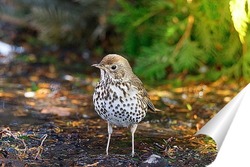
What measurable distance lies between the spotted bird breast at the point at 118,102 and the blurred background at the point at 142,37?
1.98m

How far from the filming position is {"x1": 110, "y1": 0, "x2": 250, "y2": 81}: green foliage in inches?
304

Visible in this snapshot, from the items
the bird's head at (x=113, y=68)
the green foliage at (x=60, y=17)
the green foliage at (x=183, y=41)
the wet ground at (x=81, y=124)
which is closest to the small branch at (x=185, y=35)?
the green foliage at (x=183, y=41)

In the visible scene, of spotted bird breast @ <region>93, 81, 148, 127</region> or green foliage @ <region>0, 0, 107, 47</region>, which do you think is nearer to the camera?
spotted bird breast @ <region>93, 81, 148, 127</region>

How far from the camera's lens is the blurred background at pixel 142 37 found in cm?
775

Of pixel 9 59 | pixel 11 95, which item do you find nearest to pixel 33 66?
pixel 9 59

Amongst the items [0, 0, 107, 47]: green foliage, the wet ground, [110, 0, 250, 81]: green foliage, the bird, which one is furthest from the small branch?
the bird

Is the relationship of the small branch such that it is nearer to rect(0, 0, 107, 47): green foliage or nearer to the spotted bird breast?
rect(0, 0, 107, 47): green foliage

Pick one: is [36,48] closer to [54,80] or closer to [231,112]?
[54,80]

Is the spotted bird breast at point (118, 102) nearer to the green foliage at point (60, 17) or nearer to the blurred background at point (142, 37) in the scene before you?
the blurred background at point (142, 37)

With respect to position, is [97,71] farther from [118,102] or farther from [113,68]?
[118,102]

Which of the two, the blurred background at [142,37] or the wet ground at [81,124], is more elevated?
the blurred background at [142,37]

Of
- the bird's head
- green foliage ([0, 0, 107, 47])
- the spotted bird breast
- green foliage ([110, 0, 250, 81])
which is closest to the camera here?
the spotted bird breast

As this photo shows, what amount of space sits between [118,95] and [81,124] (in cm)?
129

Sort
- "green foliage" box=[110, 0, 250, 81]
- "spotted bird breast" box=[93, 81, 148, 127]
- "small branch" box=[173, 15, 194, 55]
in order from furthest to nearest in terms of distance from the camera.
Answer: "small branch" box=[173, 15, 194, 55] → "green foliage" box=[110, 0, 250, 81] → "spotted bird breast" box=[93, 81, 148, 127]
